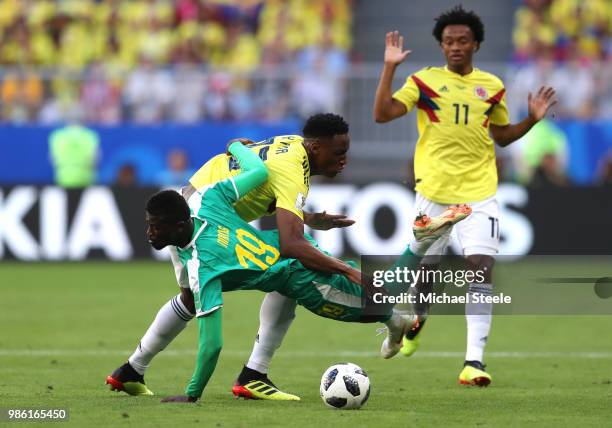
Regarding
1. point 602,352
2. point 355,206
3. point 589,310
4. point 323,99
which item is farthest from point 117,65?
A: point 602,352

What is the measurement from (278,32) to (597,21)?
582cm

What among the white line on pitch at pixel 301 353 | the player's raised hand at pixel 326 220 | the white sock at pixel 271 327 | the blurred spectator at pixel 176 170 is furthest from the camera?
the blurred spectator at pixel 176 170

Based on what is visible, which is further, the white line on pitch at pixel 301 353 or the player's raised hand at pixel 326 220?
the white line on pitch at pixel 301 353

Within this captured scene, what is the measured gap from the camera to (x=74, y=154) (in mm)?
20078

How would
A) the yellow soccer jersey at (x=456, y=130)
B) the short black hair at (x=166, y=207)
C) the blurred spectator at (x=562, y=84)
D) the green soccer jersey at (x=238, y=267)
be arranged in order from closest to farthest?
the short black hair at (x=166, y=207)
the green soccer jersey at (x=238, y=267)
the yellow soccer jersey at (x=456, y=130)
the blurred spectator at (x=562, y=84)

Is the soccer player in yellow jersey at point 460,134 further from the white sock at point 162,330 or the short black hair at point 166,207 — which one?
the short black hair at point 166,207

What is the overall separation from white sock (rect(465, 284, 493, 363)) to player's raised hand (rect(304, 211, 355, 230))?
134 centimetres

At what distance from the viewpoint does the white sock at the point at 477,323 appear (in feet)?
29.1

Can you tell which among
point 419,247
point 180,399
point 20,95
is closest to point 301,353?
point 419,247

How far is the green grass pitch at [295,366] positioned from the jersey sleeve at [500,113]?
75.7 inches

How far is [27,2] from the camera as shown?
76.7 feet

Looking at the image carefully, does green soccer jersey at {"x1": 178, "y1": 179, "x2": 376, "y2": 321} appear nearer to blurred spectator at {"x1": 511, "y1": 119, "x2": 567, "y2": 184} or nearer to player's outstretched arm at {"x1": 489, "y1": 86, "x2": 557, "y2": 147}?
player's outstretched arm at {"x1": 489, "y1": 86, "x2": 557, "y2": 147}

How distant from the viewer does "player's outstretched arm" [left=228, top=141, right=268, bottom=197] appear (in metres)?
7.66

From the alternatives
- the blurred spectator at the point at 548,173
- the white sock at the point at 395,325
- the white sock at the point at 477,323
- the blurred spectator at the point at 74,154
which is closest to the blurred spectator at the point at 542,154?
the blurred spectator at the point at 548,173
